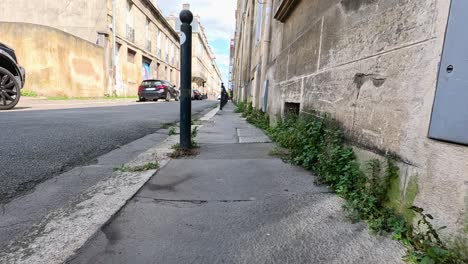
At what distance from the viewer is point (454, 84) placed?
114 centimetres

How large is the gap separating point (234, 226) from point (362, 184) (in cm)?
83

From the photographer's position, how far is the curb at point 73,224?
1.19m

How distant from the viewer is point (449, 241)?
114cm

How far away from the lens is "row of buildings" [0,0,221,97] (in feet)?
48.7

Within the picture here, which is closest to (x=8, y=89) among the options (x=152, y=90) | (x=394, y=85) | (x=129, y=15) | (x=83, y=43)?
(x=394, y=85)

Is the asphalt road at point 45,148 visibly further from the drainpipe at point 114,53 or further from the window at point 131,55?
the window at point 131,55

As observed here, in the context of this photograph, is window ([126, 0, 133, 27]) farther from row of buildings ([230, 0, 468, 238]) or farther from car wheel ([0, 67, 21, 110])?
row of buildings ([230, 0, 468, 238])

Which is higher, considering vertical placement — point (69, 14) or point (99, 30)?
point (69, 14)

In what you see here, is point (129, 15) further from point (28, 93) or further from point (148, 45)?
point (28, 93)

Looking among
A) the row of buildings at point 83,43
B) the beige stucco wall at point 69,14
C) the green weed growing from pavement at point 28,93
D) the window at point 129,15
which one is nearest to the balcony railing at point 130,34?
the row of buildings at point 83,43

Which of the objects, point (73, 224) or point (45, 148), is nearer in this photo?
point (73, 224)

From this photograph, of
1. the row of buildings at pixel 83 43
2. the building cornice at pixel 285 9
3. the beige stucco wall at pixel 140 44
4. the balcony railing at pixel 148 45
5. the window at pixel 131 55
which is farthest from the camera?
the balcony railing at pixel 148 45

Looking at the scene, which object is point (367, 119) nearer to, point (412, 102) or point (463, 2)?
point (412, 102)

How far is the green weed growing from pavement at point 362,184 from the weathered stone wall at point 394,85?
0.30 ft
